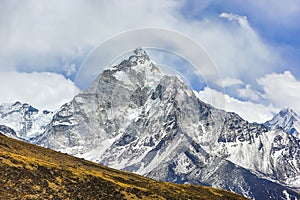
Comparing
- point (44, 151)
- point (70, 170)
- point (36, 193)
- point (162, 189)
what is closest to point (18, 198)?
point (36, 193)

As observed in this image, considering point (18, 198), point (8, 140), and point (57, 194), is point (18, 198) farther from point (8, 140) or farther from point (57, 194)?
point (8, 140)

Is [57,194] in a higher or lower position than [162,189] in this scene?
A: lower

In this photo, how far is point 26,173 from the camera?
97688 mm

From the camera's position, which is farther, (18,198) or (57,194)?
(57,194)

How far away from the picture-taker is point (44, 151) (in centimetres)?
16612

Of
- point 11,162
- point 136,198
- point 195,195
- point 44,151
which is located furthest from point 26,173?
point 44,151

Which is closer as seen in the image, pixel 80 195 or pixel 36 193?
pixel 36 193

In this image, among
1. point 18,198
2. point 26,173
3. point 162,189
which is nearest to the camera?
point 18,198

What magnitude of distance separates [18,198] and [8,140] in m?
72.1

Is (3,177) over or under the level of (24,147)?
under

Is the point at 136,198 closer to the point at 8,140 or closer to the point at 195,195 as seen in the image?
the point at 195,195

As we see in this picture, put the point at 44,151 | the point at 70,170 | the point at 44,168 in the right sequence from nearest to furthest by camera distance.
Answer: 1. the point at 44,168
2. the point at 70,170
3. the point at 44,151

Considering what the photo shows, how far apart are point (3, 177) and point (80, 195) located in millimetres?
17376

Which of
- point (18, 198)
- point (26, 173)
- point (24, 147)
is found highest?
point (24, 147)
